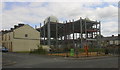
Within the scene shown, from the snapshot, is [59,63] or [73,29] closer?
[59,63]

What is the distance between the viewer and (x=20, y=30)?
56031mm

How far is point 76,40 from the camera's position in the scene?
68188 millimetres

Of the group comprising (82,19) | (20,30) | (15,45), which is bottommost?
(15,45)

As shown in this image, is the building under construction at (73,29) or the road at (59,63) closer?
the road at (59,63)

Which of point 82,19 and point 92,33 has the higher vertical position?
point 82,19

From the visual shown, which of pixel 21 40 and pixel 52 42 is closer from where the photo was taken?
pixel 21 40

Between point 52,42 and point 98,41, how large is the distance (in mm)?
18695

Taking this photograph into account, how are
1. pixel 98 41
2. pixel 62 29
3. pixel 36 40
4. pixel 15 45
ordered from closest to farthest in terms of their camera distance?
pixel 15 45
pixel 36 40
pixel 98 41
pixel 62 29

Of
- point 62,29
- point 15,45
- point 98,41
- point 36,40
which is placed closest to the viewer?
point 15,45

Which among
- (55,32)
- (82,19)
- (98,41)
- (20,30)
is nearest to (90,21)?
(82,19)

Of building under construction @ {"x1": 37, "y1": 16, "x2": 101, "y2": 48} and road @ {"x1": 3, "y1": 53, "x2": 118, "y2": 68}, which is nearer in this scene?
road @ {"x1": 3, "y1": 53, "x2": 118, "y2": 68}

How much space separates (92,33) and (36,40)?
68.3 feet

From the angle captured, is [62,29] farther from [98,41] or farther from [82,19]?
[98,41]

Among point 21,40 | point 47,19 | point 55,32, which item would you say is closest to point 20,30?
point 21,40
